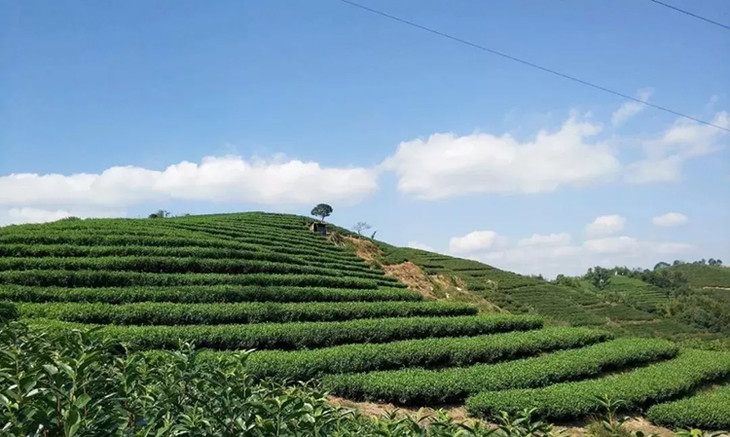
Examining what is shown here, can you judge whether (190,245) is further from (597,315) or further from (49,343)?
(597,315)

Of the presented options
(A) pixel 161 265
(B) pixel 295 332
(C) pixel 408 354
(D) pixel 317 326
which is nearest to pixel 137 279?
(A) pixel 161 265

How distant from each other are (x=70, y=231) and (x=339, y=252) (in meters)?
13.5

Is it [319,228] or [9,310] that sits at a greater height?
[319,228]

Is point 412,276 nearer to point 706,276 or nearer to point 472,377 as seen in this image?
point 472,377

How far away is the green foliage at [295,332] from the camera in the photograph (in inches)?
484

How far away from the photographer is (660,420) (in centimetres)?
1239

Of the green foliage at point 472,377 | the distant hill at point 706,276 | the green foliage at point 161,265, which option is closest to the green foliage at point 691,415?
the green foliage at point 472,377

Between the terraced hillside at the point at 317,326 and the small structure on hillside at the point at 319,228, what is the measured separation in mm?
10278

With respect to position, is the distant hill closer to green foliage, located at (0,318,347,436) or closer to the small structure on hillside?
the small structure on hillside

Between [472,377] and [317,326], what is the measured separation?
4615 millimetres

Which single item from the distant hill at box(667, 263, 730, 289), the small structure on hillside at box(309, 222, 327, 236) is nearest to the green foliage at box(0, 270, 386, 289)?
the small structure on hillside at box(309, 222, 327, 236)

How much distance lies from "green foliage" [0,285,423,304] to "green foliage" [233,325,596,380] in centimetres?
436

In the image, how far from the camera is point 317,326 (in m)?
14.6

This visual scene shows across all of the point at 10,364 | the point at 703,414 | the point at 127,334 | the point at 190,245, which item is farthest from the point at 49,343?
the point at 190,245
